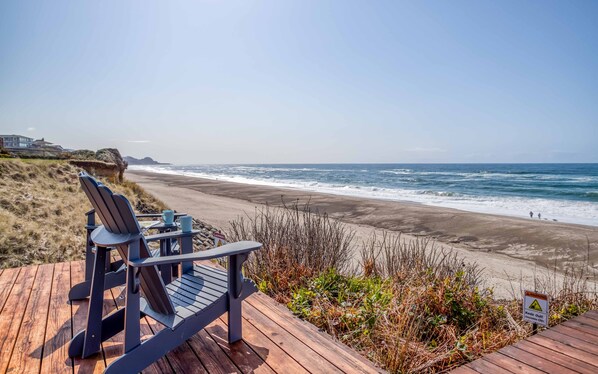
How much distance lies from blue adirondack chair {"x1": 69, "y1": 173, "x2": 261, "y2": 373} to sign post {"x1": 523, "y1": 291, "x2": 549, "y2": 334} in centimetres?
214

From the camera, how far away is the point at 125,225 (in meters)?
1.68

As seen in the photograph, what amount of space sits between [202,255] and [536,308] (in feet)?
8.28

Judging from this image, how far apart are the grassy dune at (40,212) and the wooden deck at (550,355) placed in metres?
5.57

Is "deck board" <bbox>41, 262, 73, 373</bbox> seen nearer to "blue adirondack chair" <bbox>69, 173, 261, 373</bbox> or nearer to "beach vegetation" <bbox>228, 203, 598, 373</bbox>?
"blue adirondack chair" <bbox>69, 173, 261, 373</bbox>

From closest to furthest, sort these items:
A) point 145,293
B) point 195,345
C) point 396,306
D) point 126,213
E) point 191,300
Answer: point 126,213 → point 145,293 → point 191,300 → point 195,345 → point 396,306

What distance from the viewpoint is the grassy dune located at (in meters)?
5.16

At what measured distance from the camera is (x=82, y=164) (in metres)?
12.8

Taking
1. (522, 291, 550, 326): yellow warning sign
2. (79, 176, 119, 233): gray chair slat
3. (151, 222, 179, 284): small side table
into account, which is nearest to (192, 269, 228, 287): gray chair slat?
(151, 222, 179, 284): small side table

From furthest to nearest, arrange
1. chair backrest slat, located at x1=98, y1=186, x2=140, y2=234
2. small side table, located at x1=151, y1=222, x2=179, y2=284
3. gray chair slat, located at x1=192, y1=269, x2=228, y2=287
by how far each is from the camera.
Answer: small side table, located at x1=151, y1=222, x2=179, y2=284 < gray chair slat, located at x1=192, y1=269, x2=228, y2=287 < chair backrest slat, located at x1=98, y1=186, x2=140, y2=234

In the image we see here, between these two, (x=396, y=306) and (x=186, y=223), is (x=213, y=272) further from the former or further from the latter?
(x=396, y=306)

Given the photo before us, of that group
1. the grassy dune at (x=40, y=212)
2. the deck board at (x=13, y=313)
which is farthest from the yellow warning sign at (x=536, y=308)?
the grassy dune at (x=40, y=212)

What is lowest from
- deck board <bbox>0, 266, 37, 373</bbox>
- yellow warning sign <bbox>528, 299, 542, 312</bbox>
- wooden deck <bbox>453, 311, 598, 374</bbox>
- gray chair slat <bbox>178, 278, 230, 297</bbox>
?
wooden deck <bbox>453, 311, 598, 374</bbox>

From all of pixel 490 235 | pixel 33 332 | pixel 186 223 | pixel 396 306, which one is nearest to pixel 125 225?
pixel 186 223

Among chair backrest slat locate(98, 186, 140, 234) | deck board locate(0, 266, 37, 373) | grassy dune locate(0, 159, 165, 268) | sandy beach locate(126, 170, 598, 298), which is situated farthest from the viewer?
sandy beach locate(126, 170, 598, 298)
